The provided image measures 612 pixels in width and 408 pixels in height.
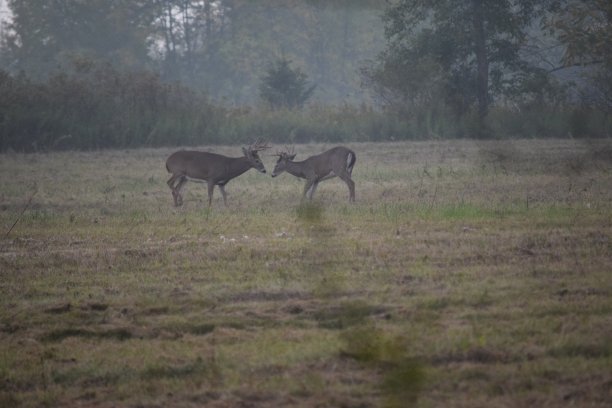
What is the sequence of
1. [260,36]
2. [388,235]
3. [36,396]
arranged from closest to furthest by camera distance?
[36,396] → [388,235] → [260,36]

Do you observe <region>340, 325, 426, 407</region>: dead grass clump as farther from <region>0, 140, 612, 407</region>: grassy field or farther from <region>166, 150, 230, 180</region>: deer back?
<region>166, 150, 230, 180</region>: deer back

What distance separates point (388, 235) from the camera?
11.3 meters

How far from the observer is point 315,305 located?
8016 millimetres

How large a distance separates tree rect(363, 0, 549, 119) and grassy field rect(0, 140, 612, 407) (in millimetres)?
19139

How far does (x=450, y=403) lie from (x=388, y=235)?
A: 5.46m

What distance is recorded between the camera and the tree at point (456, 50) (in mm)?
33188

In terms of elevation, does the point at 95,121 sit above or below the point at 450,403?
above

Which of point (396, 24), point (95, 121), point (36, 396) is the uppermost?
point (396, 24)

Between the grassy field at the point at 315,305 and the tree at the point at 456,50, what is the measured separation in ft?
62.8

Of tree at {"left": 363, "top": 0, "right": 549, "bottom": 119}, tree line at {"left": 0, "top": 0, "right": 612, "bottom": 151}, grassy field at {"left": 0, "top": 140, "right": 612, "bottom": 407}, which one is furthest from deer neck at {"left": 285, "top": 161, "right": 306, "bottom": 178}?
tree at {"left": 363, "top": 0, "right": 549, "bottom": 119}

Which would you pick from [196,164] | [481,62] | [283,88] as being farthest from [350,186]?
[283,88]

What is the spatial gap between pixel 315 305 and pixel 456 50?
2738 centimetres

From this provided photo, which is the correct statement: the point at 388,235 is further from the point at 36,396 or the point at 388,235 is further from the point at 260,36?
the point at 260,36

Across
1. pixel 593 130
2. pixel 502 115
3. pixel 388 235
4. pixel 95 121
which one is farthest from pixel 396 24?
pixel 388 235
